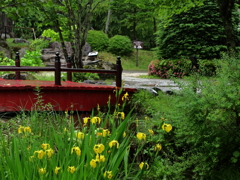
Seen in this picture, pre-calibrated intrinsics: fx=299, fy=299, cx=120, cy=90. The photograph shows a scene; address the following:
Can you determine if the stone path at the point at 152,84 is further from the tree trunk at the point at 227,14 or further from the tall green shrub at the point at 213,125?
the tall green shrub at the point at 213,125

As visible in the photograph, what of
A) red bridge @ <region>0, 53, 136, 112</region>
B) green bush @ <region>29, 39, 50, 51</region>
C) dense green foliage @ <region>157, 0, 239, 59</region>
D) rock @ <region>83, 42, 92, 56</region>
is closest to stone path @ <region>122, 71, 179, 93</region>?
red bridge @ <region>0, 53, 136, 112</region>

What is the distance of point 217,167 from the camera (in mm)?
3484

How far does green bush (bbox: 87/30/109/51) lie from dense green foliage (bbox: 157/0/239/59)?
39.7ft

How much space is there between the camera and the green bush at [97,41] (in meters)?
29.6

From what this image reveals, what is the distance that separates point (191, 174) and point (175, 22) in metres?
15.9

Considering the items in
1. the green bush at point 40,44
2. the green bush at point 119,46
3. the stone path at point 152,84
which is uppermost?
the green bush at point 119,46

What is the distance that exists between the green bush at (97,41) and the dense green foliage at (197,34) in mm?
12086

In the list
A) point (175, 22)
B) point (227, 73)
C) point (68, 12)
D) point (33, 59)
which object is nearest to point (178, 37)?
point (175, 22)

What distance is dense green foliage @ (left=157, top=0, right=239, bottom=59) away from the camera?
1755 centimetres

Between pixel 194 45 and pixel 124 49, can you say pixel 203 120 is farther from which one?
pixel 124 49

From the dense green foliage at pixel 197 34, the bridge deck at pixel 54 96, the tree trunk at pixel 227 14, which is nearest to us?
the bridge deck at pixel 54 96

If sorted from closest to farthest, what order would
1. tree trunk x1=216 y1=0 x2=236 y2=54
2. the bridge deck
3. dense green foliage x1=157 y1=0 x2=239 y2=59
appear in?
the bridge deck, tree trunk x1=216 y1=0 x2=236 y2=54, dense green foliage x1=157 y1=0 x2=239 y2=59

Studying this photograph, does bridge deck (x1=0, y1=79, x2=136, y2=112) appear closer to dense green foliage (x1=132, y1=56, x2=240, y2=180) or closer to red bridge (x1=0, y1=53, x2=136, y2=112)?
red bridge (x1=0, y1=53, x2=136, y2=112)

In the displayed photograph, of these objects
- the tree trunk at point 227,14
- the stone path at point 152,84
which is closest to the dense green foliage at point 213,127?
the stone path at point 152,84
